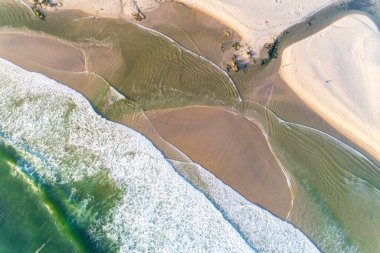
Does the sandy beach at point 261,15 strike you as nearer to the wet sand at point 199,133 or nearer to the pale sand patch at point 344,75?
the pale sand patch at point 344,75

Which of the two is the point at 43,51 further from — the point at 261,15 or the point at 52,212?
the point at 261,15

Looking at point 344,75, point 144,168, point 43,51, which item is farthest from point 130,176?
point 344,75

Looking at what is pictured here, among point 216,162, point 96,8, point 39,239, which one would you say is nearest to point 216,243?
point 216,162

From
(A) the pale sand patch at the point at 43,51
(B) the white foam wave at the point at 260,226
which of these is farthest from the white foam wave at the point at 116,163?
(A) the pale sand patch at the point at 43,51

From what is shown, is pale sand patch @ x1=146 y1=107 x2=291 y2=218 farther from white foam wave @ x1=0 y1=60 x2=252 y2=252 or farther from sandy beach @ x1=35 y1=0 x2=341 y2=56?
sandy beach @ x1=35 y1=0 x2=341 y2=56

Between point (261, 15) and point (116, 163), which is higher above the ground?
point (261, 15)

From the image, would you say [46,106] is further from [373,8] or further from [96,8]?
[373,8]

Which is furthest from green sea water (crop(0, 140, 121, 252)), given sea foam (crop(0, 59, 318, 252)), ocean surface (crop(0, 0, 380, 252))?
sea foam (crop(0, 59, 318, 252))
